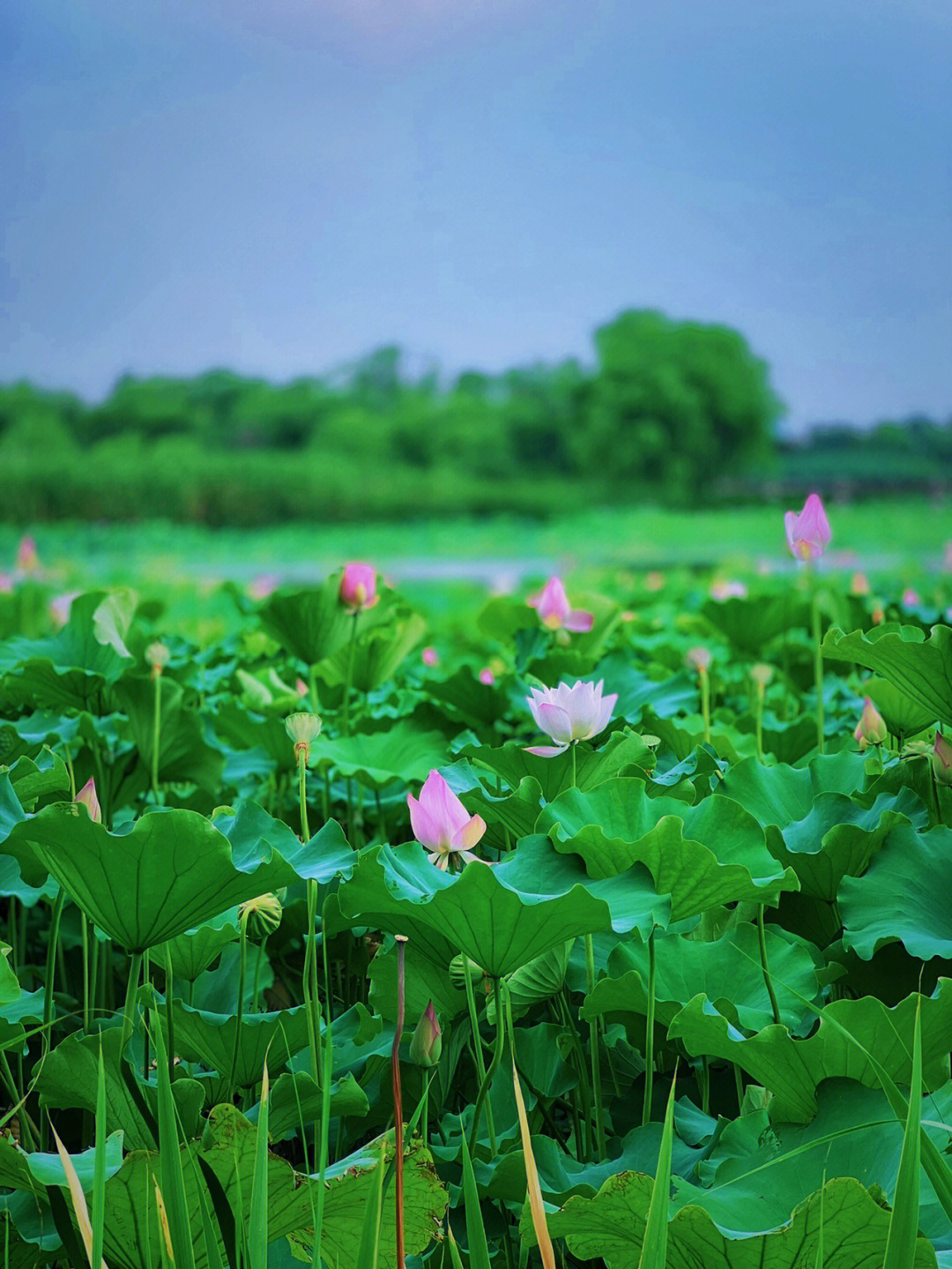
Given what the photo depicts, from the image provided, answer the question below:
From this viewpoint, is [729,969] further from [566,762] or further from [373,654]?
[373,654]

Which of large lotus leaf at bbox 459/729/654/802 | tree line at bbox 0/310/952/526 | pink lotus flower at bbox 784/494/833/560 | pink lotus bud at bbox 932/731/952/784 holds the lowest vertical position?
large lotus leaf at bbox 459/729/654/802

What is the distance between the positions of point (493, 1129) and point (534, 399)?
995 cm

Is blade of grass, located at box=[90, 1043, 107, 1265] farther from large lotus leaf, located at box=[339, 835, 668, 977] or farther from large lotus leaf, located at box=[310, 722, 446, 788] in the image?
large lotus leaf, located at box=[310, 722, 446, 788]

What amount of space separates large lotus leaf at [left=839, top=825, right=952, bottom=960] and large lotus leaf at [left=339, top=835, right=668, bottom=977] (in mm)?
105

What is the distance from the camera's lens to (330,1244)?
1.31ft

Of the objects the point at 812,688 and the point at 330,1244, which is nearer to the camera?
the point at 330,1244

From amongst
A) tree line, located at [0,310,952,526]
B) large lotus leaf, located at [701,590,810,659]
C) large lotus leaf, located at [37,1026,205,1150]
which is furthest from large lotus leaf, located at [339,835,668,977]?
tree line, located at [0,310,952,526]

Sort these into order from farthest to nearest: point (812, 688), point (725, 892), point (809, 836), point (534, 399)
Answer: point (534, 399) < point (812, 688) < point (809, 836) < point (725, 892)

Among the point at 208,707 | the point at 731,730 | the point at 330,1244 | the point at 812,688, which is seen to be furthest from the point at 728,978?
the point at 812,688

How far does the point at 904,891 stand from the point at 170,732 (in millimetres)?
535

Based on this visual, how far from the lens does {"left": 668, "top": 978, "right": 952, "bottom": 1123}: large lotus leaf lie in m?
0.40

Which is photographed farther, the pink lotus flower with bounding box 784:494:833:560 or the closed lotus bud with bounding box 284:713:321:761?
the pink lotus flower with bounding box 784:494:833:560

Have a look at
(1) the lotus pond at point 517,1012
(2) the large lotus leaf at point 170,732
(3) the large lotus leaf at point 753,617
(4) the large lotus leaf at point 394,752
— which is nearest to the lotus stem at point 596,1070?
(1) the lotus pond at point 517,1012

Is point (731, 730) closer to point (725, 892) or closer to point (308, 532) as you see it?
point (725, 892)
